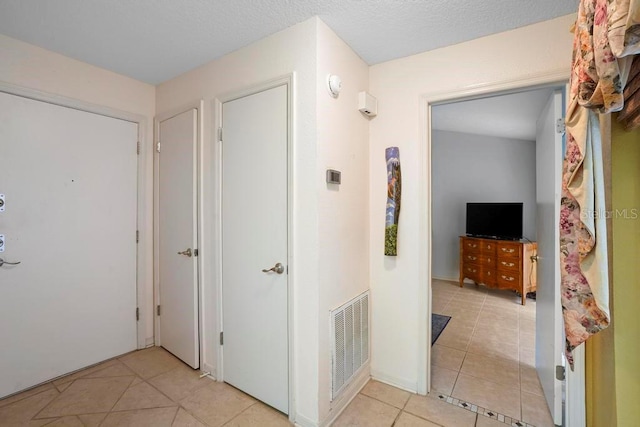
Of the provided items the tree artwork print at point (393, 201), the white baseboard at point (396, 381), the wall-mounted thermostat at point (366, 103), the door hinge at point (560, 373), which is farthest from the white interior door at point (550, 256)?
the wall-mounted thermostat at point (366, 103)

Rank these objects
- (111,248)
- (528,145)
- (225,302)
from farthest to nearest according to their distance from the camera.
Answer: (528,145), (111,248), (225,302)

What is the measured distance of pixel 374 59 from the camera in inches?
Result: 81.9

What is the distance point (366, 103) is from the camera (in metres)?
1.99

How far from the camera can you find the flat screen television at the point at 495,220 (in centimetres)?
410

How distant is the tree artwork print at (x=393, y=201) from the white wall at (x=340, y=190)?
0.59 ft

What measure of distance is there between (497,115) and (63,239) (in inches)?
186

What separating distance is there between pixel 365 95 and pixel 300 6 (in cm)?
69

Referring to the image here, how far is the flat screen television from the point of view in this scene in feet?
13.5

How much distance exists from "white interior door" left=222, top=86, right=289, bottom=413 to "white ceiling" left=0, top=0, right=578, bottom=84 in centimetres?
41

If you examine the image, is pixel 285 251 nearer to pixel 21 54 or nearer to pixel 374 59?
pixel 374 59

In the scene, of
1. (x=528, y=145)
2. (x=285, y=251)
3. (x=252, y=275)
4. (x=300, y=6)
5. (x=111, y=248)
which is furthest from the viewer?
(x=528, y=145)

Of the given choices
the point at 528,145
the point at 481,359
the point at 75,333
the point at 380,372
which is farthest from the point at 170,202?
the point at 528,145

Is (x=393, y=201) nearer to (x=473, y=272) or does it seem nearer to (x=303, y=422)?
(x=303, y=422)

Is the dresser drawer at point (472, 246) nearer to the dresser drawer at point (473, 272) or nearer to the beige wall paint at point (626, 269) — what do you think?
the dresser drawer at point (473, 272)
